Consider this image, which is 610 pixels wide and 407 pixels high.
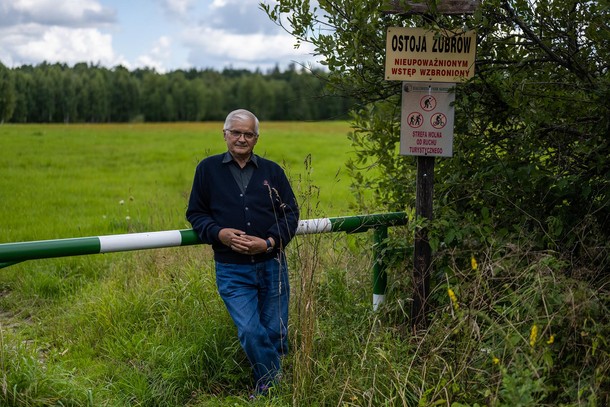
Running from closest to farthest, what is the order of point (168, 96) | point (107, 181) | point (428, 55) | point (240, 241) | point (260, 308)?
point (240, 241), point (428, 55), point (260, 308), point (107, 181), point (168, 96)

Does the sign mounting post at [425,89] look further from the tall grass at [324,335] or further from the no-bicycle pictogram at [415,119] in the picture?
the tall grass at [324,335]

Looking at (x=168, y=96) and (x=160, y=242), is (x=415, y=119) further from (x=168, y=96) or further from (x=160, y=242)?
(x=168, y=96)

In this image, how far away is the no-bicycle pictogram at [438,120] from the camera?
456 centimetres

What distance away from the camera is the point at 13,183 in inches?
621

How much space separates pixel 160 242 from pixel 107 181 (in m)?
14.3

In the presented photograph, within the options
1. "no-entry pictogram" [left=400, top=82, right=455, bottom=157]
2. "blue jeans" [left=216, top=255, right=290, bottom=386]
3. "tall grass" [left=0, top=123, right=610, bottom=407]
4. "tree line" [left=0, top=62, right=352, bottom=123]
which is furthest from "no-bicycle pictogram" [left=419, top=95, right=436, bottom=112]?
"tree line" [left=0, top=62, right=352, bottom=123]

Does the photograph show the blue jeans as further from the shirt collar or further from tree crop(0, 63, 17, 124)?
tree crop(0, 63, 17, 124)

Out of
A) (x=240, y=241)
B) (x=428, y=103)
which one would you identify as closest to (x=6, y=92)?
(x=240, y=241)

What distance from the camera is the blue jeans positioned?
432cm

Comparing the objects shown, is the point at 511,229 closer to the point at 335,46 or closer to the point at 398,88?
the point at 398,88

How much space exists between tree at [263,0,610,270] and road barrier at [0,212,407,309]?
1.53ft

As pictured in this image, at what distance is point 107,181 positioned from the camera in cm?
1794

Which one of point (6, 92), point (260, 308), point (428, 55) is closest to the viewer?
point (428, 55)

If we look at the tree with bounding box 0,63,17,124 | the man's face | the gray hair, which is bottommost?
the man's face
